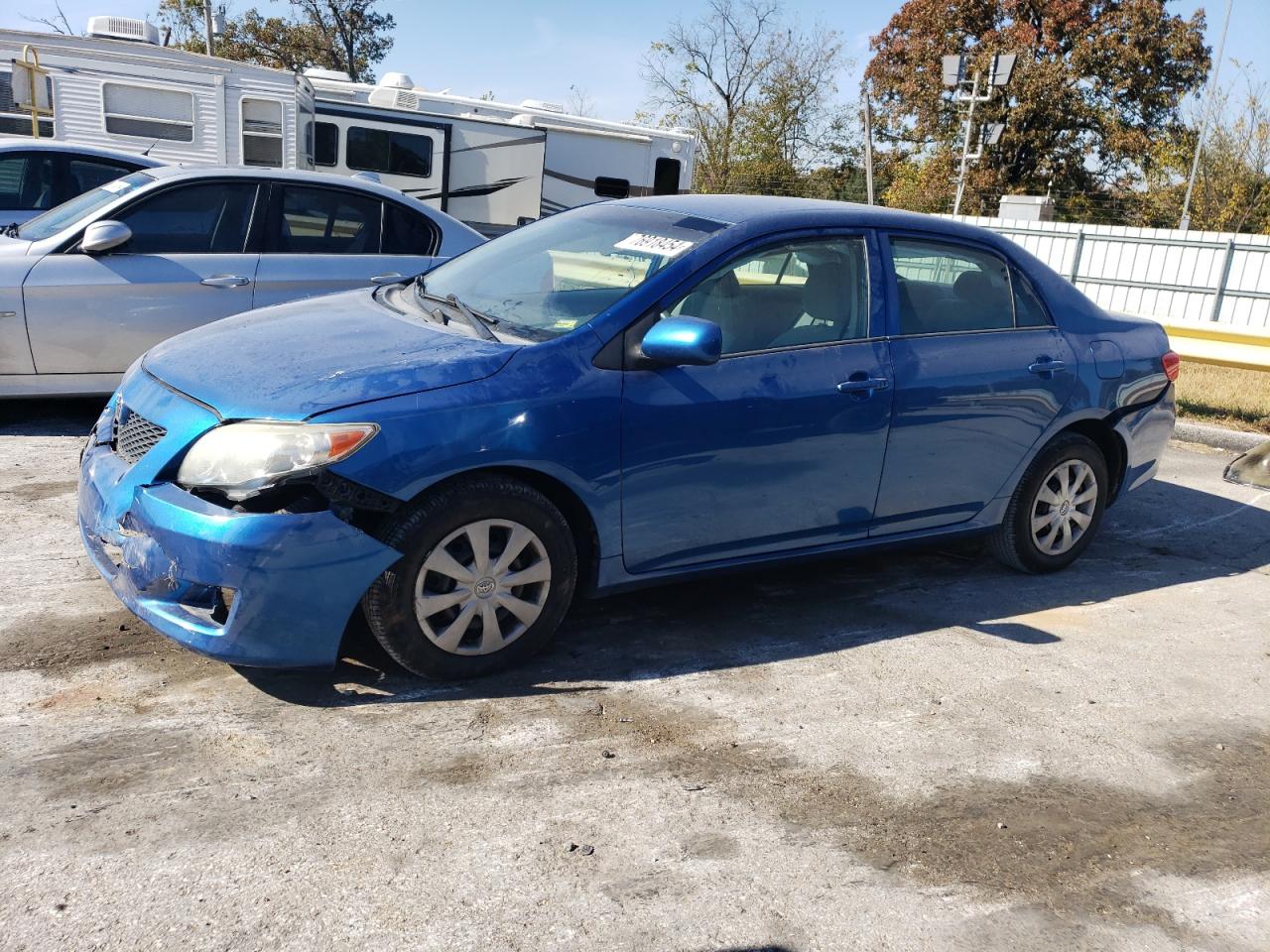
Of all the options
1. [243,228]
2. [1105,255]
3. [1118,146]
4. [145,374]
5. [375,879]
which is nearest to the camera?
[375,879]

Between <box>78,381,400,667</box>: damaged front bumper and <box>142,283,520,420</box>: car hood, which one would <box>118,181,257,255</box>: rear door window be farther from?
<box>78,381,400,667</box>: damaged front bumper

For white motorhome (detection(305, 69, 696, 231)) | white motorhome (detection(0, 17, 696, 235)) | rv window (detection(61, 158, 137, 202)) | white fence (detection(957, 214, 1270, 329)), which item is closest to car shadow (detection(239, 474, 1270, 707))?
rv window (detection(61, 158, 137, 202))

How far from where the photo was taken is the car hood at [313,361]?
3.54 m

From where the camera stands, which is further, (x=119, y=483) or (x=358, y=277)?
(x=358, y=277)

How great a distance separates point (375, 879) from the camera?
2746 millimetres

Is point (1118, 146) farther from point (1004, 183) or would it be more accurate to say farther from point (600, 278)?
point (600, 278)

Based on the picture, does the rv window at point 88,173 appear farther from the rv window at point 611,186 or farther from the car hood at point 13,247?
the rv window at point 611,186

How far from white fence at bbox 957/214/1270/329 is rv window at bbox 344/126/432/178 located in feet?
28.2

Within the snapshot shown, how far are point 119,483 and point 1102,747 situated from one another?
130 inches

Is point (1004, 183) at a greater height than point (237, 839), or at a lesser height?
greater

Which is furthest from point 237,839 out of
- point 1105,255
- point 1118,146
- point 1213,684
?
point 1118,146

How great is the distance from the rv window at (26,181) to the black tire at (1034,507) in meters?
7.35

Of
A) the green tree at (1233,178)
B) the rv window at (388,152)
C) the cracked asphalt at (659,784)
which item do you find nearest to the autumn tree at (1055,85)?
the green tree at (1233,178)

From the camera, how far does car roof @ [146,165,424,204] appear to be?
6.82 meters
